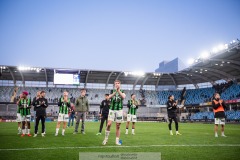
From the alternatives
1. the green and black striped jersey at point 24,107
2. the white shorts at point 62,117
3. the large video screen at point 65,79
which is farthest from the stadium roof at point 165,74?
the green and black striped jersey at point 24,107

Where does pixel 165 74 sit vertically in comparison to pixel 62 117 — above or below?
above

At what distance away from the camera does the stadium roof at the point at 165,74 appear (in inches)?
1636

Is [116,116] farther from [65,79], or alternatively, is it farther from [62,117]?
[65,79]

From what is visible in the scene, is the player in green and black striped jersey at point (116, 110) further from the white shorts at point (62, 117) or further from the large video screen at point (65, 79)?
the large video screen at point (65, 79)

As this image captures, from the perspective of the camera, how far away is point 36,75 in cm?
5491

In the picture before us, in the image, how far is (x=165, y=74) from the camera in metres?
59.1

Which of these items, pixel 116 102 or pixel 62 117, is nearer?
pixel 116 102

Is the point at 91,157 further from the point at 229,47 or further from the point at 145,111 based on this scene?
the point at 145,111

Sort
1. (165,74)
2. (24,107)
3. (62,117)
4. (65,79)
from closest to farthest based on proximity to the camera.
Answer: (62,117), (24,107), (65,79), (165,74)

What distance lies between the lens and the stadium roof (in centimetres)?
4156

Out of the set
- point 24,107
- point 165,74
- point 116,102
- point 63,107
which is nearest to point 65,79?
point 165,74

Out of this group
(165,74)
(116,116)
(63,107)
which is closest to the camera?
(116,116)

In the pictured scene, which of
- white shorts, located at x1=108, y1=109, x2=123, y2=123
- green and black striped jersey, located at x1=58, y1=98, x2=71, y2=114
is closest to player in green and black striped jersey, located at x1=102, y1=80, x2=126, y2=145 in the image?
white shorts, located at x1=108, y1=109, x2=123, y2=123

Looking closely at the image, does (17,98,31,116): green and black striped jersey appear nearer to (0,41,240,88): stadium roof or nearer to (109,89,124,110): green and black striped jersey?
(109,89,124,110): green and black striped jersey
